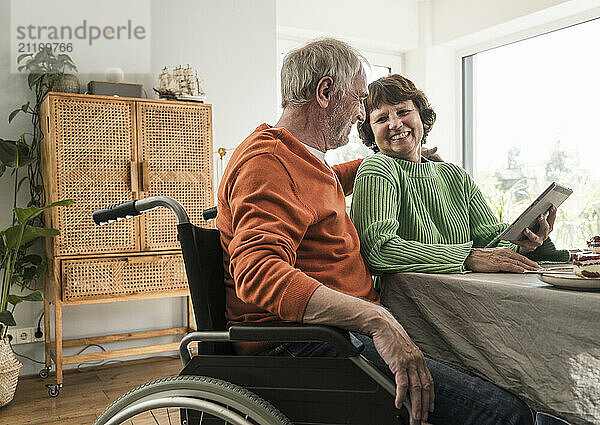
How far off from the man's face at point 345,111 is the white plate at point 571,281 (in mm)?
635

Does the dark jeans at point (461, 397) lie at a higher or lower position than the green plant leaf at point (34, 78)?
lower

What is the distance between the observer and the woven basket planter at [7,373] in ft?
8.86

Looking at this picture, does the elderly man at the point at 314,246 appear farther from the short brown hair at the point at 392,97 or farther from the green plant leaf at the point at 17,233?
the green plant leaf at the point at 17,233

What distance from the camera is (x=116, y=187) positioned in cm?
317

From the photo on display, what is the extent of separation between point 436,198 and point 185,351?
0.81 metres

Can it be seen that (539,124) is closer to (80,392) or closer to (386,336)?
(80,392)

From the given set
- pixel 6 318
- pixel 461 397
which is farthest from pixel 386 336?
pixel 6 318

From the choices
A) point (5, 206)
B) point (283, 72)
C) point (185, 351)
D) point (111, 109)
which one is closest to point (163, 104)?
point (111, 109)

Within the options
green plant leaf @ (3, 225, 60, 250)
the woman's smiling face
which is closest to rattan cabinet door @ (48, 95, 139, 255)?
green plant leaf @ (3, 225, 60, 250)

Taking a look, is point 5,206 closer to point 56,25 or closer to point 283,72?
point 56,25

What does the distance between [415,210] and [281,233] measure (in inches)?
21.8

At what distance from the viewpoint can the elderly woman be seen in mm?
1455

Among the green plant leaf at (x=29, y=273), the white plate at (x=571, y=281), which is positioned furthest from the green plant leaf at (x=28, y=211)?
the white plate at (x=571, y=281)

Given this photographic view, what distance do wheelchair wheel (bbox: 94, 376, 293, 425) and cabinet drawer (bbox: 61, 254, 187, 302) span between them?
6.44 feet
